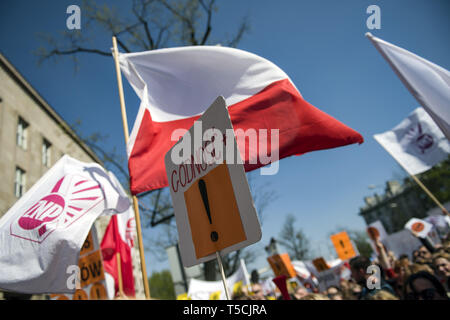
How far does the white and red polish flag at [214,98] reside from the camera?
330cm

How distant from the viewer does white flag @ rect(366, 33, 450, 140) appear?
2.79 metres

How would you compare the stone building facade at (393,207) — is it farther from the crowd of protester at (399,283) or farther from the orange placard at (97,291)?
the orange placard at (97,291)

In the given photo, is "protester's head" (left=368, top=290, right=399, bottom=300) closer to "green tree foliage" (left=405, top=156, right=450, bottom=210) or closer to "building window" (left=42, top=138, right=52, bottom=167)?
"building window" (left=42, top=138, right=52, bottom=167)

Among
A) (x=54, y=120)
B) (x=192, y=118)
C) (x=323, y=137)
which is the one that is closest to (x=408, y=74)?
(x=323, y=137)

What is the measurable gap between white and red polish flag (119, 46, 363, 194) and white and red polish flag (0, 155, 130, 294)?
0.65 metres

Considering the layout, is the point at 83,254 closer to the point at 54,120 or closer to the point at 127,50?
the point at 127,50

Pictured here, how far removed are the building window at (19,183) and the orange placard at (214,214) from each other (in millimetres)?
15726

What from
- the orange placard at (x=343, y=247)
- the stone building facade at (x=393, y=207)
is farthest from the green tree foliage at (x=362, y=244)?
the orange placard at (x=343, y=247)

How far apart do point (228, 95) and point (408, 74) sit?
203 cm

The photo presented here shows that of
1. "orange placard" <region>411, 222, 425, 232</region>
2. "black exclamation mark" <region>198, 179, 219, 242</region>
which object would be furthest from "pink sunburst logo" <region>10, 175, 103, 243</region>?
"orange placard" <region>411, 222, 425, 232</region>

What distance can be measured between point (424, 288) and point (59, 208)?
141 inches

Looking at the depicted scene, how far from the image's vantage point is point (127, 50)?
10266 millimetres

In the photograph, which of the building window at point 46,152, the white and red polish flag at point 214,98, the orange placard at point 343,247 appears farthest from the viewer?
the building window at point 46,152

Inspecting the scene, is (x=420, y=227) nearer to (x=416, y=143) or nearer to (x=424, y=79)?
(x=416, y=143)
